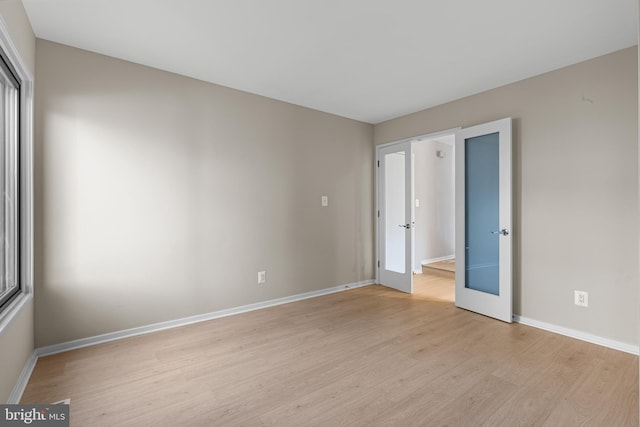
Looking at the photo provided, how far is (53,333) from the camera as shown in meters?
2.50

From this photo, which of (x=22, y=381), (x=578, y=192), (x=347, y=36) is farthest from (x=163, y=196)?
(x=578, y=192)

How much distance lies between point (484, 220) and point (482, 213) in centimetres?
8

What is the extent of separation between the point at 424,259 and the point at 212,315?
4.23 m

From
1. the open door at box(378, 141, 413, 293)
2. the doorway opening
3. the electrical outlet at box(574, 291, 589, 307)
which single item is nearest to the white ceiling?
the open door at box(378, 141, 413, 293)

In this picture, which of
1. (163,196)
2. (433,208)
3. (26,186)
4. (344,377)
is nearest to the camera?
(344,377)

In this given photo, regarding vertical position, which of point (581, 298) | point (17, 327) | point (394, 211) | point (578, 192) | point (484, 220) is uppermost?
point (578, 192)

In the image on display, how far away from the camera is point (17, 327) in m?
1.95

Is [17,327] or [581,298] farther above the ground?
[17,327]

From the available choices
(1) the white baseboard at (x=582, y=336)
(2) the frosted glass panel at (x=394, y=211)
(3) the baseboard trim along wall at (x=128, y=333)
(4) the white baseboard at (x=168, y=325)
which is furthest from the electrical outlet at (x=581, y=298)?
(3) the baseboard trim along wall at (x=128, y=333)

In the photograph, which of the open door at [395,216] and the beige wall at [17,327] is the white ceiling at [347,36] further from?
the open door at [395,216]

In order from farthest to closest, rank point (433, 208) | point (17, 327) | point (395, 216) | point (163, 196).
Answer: point (433, 208), point (395, 216), point (163, 196), point (17, 327)

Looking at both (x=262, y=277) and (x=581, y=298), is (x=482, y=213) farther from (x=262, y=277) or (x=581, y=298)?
(x=262, y=277)

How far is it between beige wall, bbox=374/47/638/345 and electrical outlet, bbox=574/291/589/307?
38 mm

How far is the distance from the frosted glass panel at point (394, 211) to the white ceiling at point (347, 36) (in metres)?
1.45
